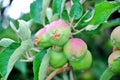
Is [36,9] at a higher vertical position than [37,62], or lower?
higher

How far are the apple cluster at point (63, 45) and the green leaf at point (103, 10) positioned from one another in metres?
0.08

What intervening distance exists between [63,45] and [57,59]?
4 cm

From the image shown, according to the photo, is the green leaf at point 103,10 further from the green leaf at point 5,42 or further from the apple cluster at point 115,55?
the green leaf at point 5,42

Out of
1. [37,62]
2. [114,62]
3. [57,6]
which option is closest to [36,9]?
[57,6]

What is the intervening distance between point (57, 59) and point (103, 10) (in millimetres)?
180

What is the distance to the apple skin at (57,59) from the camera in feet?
3.31

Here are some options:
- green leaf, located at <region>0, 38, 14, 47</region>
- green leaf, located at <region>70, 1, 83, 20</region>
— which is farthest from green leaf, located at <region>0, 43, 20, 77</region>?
green leaf, located at <region>70, 1, 83, 20</region>

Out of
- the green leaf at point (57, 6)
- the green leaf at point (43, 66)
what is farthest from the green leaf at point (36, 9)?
the green leaf at point (43, 66)

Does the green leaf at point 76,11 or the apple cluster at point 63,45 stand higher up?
the green leaf at point 76,11

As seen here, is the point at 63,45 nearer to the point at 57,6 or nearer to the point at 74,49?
the point at 74,49

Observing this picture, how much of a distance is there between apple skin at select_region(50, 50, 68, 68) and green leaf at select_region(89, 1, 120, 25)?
0.13 m

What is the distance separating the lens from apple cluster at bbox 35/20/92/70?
98 centimetres

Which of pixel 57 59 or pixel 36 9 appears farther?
pixel 36 9

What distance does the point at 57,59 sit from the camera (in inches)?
39.5
